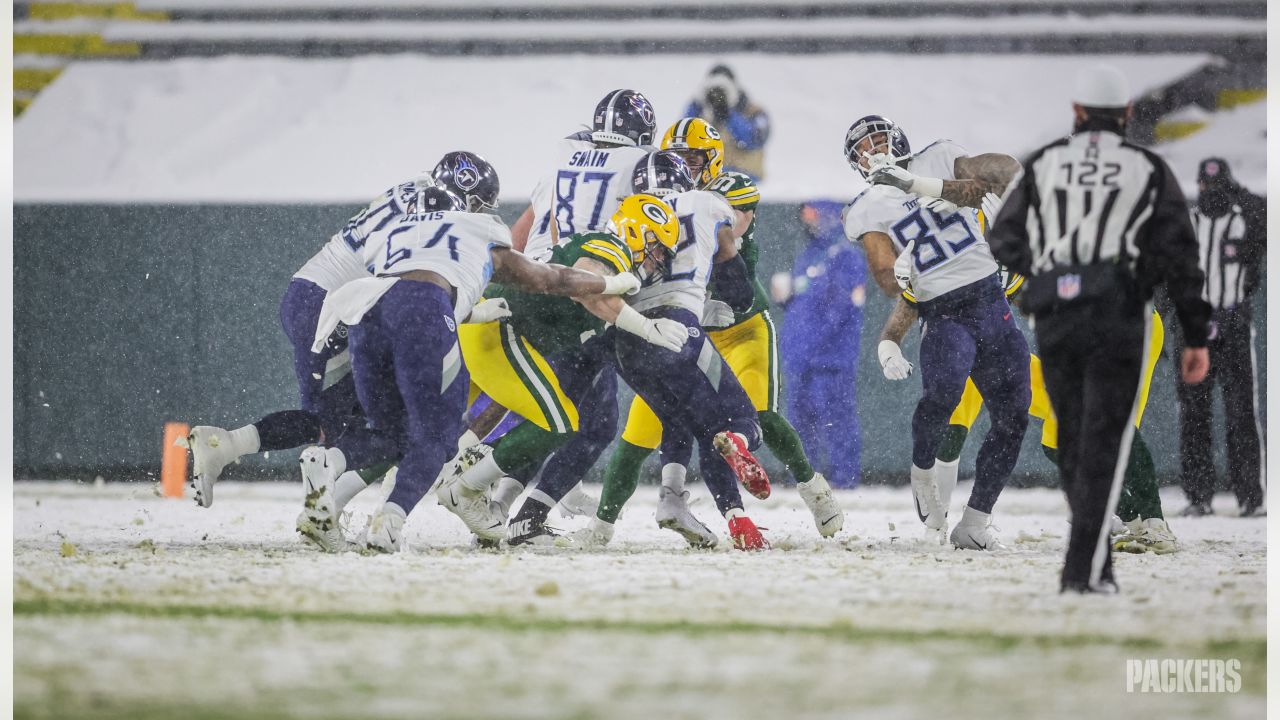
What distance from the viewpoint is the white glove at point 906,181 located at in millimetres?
4586

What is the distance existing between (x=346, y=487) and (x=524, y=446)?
0.57 m

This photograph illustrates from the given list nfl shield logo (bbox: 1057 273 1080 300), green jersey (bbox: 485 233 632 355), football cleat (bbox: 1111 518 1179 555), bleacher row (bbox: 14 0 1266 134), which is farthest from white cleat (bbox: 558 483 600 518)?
nfl shield logo (bbox: 1057 273 1080 300)

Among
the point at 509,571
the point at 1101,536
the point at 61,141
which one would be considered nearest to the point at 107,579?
the point at 509,571

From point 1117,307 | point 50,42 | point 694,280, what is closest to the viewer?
point 1117,307

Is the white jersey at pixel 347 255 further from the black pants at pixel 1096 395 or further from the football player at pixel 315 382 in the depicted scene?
the black pants at pixel 1096 395

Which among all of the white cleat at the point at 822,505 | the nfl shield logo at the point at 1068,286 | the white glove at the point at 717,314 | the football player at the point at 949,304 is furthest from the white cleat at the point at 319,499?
the nfl shield logo at the point at 1068,286

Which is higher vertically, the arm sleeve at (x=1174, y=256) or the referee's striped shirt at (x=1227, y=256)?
the referee's striped shirt at (x=1227, y=256)

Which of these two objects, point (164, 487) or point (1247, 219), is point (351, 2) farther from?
point (1247, 219)

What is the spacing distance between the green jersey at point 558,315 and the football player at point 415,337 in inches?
6.2

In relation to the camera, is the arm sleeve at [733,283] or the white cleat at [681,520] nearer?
the white cleat at [681,520]

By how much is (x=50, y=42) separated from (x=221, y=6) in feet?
4.79

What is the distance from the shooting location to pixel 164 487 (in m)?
6.86

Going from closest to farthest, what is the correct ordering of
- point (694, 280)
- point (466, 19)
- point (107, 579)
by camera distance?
point (107, 579)
point (694, 280)
point (466, 19)

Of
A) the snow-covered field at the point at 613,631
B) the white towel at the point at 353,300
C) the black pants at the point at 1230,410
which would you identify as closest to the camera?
the snow-covered field at the point at 613,631
